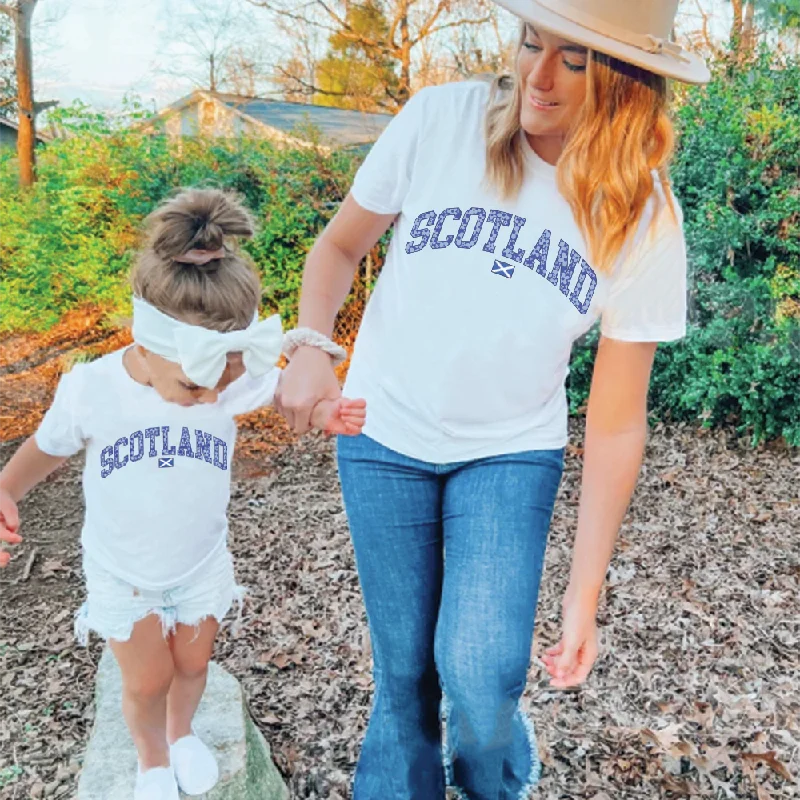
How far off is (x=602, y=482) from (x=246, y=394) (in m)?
0.89

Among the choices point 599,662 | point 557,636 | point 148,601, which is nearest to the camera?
point 148,601

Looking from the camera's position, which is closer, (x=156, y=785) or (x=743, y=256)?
(x=156, y=785)

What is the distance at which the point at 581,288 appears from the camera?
175cm

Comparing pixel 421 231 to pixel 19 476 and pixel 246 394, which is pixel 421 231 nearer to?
pixel 246 394

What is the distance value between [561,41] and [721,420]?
4591mm

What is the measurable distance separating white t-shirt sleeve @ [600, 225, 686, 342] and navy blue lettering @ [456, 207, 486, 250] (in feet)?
1.01

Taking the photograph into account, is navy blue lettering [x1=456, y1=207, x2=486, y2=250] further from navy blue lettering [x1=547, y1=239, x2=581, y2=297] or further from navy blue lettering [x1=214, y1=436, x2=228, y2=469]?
navy blue lettering [x1=214, y1=436, x2=228, y2=469]

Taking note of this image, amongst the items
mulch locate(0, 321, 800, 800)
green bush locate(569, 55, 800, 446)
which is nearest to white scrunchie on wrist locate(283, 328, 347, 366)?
mulch locate(0, 321, 800, 800)

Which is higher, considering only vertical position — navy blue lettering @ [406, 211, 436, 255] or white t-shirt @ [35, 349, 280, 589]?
navy blue lettering @ [406, 211, 436, 255]

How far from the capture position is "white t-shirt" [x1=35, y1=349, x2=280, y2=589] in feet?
6.63

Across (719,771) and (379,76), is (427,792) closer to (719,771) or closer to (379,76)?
(719,771)

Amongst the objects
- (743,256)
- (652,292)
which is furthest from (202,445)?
(743,256)

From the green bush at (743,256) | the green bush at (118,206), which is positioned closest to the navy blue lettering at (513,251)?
the green bush at (743,256)

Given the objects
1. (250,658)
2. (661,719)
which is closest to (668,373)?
(661,719)
